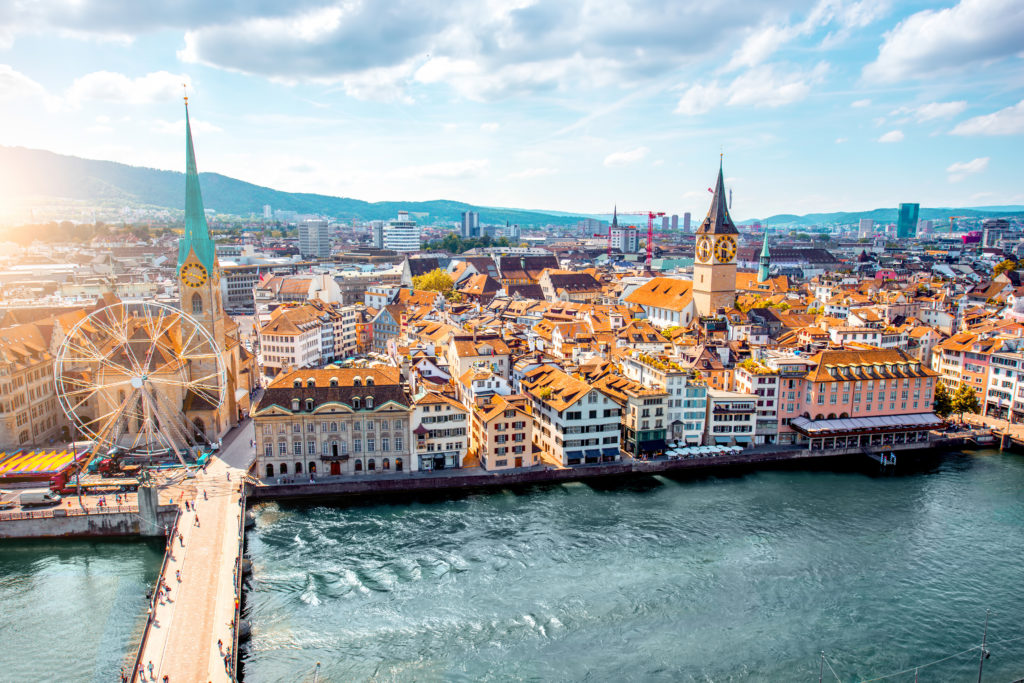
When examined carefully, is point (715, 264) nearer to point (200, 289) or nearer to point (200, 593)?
point (200, 289)

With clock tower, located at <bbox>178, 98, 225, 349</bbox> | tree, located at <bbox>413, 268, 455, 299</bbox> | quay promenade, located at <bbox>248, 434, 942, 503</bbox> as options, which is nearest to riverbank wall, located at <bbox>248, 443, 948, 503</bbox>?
quay promenade, located at <bbox>248, 434, 942, 503</bbox>

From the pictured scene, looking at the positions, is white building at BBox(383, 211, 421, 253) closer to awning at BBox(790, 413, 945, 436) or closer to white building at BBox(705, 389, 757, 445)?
white building at BBox(705, 389, 757, 445)

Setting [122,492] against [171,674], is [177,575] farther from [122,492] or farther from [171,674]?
[122,492]

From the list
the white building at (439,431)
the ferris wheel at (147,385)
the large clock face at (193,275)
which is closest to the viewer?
the ferris wheel at (147,385)

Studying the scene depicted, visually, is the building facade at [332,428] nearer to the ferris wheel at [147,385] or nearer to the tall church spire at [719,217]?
the ferris wheel at [147,385]

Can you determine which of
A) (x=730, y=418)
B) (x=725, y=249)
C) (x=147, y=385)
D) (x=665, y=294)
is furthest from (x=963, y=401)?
(x=147, y=385)

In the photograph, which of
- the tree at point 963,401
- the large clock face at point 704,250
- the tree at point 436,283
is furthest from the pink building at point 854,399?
the tree at point 436,283

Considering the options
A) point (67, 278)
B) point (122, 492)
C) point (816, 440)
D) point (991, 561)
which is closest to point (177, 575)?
point (122, 492)
